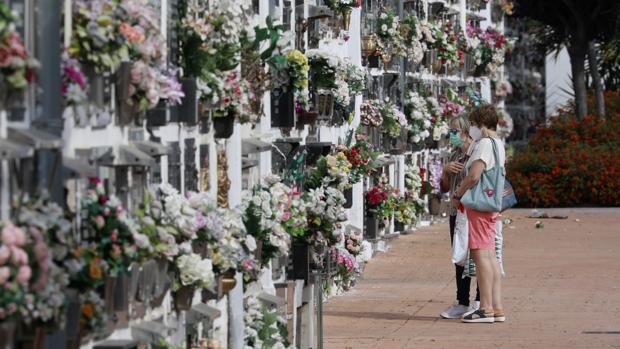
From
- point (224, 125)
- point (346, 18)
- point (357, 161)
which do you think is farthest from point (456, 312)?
point (346, 18)

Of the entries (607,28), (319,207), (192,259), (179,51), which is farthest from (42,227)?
(607,28)

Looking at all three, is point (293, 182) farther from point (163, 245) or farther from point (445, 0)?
point (445, 0)

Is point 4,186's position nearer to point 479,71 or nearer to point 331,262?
point 331,262

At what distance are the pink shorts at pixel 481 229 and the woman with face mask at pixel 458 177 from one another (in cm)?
A: 59

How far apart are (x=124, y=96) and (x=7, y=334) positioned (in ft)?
7.49

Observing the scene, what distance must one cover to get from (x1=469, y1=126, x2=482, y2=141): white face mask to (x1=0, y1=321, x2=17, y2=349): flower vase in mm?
8366

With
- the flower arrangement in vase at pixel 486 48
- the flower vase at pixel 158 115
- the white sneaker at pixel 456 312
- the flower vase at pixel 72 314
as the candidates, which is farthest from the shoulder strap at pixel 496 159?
the flower arrangement in vase at pixel 486 48

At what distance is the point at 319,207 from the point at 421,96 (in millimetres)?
16759

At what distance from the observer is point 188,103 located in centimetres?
1107

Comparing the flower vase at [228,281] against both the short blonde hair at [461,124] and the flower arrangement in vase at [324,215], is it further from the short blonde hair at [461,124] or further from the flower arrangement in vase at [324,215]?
the short blonde hair at [461,124]

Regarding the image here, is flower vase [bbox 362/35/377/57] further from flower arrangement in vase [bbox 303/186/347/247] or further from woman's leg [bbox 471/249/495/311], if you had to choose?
woman's leg [bbox 471/249/495/311]

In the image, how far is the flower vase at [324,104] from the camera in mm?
18656

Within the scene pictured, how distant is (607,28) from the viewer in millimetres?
42500

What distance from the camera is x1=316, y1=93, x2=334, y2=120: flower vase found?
18.7 m
